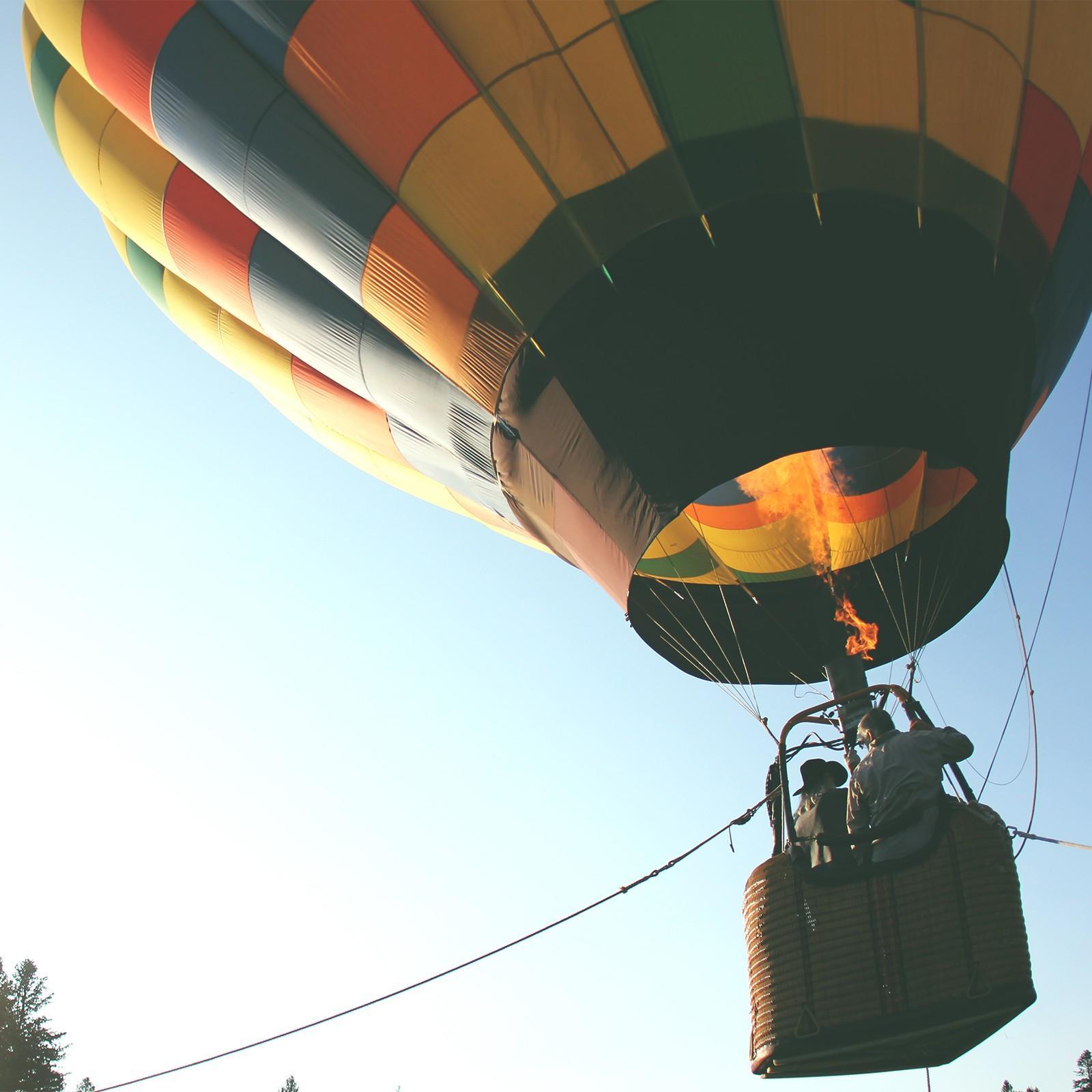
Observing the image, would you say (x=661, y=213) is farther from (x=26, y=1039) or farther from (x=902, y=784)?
(x=26, y=1039)

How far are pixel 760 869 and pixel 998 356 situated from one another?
1.61 metres

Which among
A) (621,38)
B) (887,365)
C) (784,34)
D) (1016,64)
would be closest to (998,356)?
(887,365)

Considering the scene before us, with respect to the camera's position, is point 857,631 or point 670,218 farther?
point 857,631

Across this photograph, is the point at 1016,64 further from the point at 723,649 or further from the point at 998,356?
the point at 723,649

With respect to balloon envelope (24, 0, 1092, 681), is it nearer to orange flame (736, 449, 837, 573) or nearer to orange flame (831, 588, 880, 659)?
orange flame (831, 588, 880, 659)

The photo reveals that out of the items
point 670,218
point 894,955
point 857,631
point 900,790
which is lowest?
point 894,955

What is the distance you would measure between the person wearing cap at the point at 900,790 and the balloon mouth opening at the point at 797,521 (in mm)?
1568

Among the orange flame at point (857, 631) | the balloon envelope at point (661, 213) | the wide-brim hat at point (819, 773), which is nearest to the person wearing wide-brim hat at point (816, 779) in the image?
the wide-brim hat at point (819, 773)

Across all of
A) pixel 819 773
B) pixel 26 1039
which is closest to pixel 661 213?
pixel 819 773

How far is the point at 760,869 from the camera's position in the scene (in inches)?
125

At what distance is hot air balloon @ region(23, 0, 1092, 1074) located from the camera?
11.0 feet

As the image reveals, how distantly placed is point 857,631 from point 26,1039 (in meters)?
18.0

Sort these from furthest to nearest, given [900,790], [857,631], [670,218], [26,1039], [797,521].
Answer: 1. [26,1039]
2. [797,521]
3. [857,631]
4. [670,218]
5. [900,790]

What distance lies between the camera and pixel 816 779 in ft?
10.9
